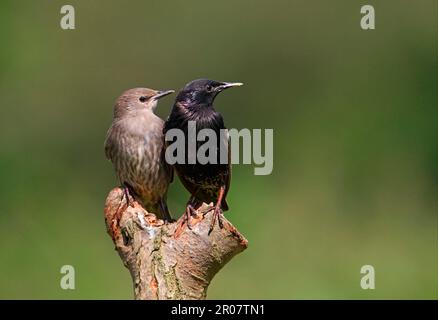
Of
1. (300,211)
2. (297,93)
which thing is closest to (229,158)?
(300,211)

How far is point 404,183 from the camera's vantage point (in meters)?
13.8

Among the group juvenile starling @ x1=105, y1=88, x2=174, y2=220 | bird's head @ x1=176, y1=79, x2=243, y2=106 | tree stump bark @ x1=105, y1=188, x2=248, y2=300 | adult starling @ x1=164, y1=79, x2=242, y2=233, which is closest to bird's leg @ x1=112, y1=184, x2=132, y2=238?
tree stump bark @ x1=105, y1=188, x2=248, y2=300

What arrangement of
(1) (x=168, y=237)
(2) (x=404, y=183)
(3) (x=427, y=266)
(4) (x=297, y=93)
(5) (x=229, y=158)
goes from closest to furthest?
(1) (x=168, y=237) < (5) (x=229, y=158) < (3) (x=427, y=266) < (2) (x=404, y=183) < (4) (x=297, y=93)

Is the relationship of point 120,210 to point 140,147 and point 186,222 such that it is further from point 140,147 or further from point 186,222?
point 140,147

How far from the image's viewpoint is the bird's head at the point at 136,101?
773 cm

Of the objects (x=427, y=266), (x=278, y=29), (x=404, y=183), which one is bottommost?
(x=427, y=266)

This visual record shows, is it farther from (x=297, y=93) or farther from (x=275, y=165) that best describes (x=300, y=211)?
(x=297, y=93)

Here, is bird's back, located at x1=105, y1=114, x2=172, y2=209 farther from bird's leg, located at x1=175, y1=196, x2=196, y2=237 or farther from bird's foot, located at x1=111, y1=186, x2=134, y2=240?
bird's leg, located at x1=175, y1=196, x2=196, y2=237

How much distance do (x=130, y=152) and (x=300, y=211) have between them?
226 inches

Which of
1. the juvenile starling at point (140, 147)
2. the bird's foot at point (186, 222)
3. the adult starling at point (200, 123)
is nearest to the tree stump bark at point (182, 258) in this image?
the bird's foot at point (186, 222)

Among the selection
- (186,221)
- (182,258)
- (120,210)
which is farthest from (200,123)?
(182,258)

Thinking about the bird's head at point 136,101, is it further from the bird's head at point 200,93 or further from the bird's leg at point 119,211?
the bird's leg at point 119,211

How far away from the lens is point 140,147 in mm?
7656

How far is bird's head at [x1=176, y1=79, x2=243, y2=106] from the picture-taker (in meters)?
7.33
